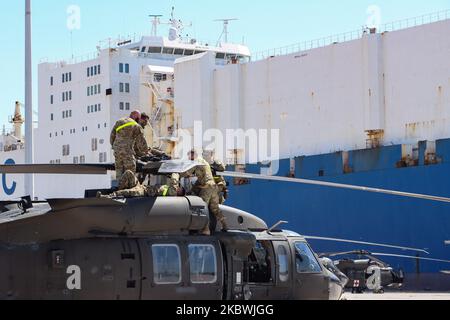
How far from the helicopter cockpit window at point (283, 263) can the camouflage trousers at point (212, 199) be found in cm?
90

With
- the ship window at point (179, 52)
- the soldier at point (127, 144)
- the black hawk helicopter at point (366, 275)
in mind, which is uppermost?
the ship window at point (179, 52)

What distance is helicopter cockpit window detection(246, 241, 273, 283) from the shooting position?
11047mm

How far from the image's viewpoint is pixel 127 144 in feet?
34.7

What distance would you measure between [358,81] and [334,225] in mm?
5816

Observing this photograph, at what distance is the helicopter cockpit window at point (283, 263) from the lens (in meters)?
11.1

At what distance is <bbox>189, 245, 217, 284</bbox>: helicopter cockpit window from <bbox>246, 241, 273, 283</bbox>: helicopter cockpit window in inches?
33.9

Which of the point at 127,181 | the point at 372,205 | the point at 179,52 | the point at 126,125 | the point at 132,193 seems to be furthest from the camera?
the point at 179,52

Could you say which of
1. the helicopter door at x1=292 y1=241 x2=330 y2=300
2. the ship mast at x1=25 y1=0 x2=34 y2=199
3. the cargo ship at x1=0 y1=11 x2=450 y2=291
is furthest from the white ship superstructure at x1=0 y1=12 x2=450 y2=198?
the helicopter door at x1=292 y1=241 x2=330 y2=300

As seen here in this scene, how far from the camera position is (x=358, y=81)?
125 ft

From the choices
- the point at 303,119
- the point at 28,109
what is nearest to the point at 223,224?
the point at 28,109

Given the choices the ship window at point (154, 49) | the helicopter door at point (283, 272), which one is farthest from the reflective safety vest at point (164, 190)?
the ship window at point (154, 49)

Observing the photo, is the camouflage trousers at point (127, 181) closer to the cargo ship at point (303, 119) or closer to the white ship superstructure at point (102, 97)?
the cargo ship at point (303, 119)

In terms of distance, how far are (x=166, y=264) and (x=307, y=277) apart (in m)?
2.12

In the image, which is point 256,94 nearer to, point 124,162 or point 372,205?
point 372,205
